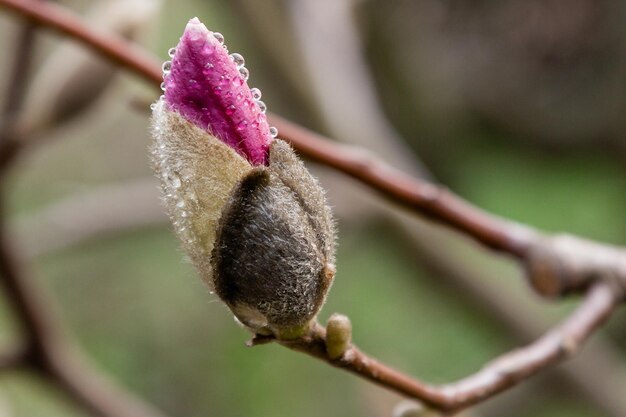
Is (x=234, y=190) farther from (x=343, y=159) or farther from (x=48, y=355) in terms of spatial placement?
(x=48, y=355)

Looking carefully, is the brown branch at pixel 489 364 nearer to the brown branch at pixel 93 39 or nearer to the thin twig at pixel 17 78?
the brown branch at pixel 93 39

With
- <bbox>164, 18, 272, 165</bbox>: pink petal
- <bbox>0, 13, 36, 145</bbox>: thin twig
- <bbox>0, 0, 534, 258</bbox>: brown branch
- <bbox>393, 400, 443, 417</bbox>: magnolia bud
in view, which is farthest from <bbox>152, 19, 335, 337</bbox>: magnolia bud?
<bbox>0, 13, 36, 145</bbox>: thin twig

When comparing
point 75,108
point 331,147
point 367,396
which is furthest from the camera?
point 367,396

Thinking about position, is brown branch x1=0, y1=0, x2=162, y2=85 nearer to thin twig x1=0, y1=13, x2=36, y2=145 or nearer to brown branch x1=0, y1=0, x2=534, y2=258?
brown branch x1=0, y1=0, x2=534, y2=258

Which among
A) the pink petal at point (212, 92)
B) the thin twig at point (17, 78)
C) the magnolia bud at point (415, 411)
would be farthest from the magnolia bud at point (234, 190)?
the thin twig at point (17, 78)

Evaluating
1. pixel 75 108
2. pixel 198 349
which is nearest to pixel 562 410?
pixel 198 349

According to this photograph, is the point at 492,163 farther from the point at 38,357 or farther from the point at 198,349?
the point at 38,357

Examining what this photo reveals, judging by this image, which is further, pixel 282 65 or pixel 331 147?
pixel 282 65
